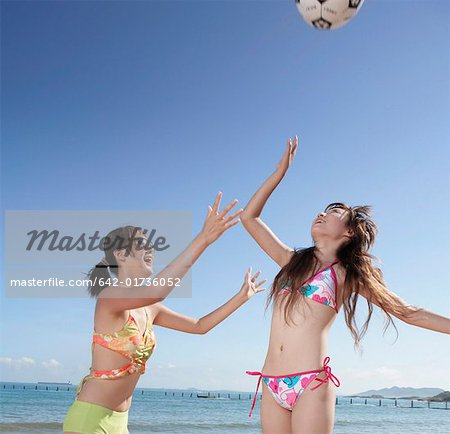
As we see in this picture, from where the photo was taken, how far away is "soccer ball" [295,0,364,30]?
6062 millimetres

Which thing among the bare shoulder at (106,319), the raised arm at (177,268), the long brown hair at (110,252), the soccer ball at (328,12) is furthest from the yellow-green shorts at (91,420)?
the soccer ball at (328,12)

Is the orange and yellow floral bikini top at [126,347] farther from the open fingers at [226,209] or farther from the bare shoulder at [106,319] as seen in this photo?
the open fingers at [226,209]

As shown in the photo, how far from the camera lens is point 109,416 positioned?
4109 mm

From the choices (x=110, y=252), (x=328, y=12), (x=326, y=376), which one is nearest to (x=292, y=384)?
(x=326, y=376)

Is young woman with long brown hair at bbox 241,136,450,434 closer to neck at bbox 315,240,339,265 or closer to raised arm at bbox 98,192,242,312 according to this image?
neck at bbox 315,240,339,265

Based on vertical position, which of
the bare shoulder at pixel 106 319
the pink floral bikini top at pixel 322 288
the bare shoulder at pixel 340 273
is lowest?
the bare shoulder at pixel 106 319

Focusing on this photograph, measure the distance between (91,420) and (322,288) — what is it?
178 cm

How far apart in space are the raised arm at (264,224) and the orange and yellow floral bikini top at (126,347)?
1.22 meters

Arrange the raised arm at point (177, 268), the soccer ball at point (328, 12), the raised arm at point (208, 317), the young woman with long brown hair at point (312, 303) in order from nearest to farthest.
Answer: the raised arm at point (177, 268)
the young woman with long brown hair at point (312, 303)
the raised arm at point (208, 317)
the soccer ball at point (328, 12)

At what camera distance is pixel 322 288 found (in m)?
4.30

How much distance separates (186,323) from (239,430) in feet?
77.8

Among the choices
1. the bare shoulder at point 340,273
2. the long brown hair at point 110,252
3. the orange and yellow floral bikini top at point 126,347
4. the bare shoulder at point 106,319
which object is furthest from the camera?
the long brown hair at point 110,252

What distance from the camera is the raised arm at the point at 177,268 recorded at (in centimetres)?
391

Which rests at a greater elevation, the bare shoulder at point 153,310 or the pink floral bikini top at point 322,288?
→ the pink floral bikini top at point 322,288
